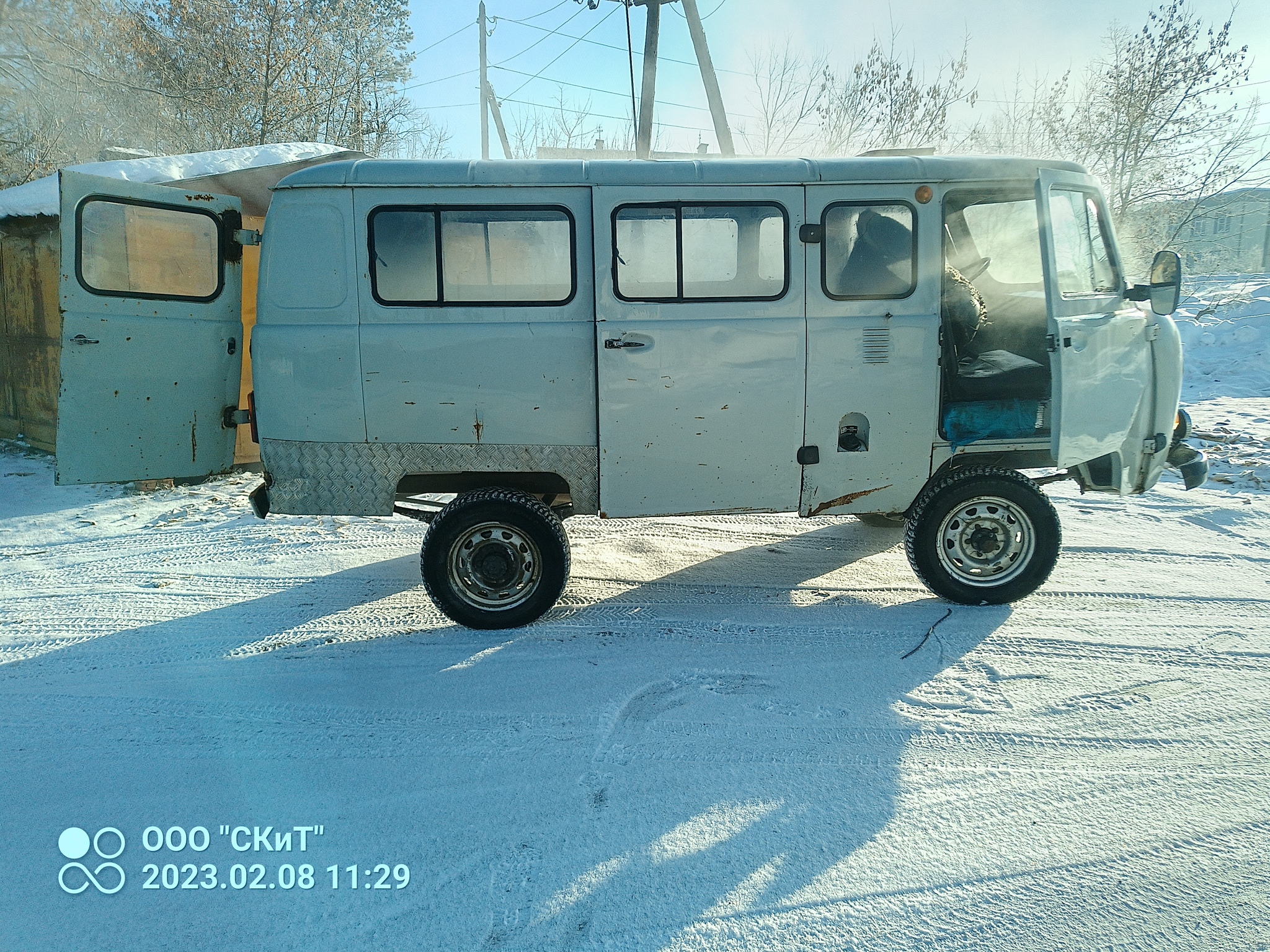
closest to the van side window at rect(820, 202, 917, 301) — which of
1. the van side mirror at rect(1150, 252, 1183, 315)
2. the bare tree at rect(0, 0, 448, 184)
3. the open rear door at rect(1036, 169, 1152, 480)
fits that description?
the open rear door at rect(1036, 169, 1152, 480)

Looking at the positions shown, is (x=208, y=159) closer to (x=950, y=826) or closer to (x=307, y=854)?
(x=307, y=854)

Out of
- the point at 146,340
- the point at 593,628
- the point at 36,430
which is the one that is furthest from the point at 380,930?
the point at 36,430

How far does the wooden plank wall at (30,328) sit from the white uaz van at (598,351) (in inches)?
207

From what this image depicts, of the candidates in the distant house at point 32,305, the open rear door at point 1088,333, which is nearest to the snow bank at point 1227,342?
the open rear door at point 1088,333

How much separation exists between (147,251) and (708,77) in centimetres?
1143

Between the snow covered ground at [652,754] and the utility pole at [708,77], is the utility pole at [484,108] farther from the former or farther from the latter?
the snow covered ground at [652,754]

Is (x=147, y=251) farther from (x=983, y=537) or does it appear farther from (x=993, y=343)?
(x=993, y=343)

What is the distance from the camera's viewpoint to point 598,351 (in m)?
4.32

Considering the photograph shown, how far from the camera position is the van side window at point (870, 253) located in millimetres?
4371

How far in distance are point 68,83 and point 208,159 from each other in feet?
41.5

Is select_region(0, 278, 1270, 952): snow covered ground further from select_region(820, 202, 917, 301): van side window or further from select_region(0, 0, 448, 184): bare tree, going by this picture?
select_region(0, 0, 448, 184): bare tree

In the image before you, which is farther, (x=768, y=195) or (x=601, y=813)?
(x=768, y=195)

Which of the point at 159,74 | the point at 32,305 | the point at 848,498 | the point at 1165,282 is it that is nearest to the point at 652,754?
the point at 848,498

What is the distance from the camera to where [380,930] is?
90.0 inches
